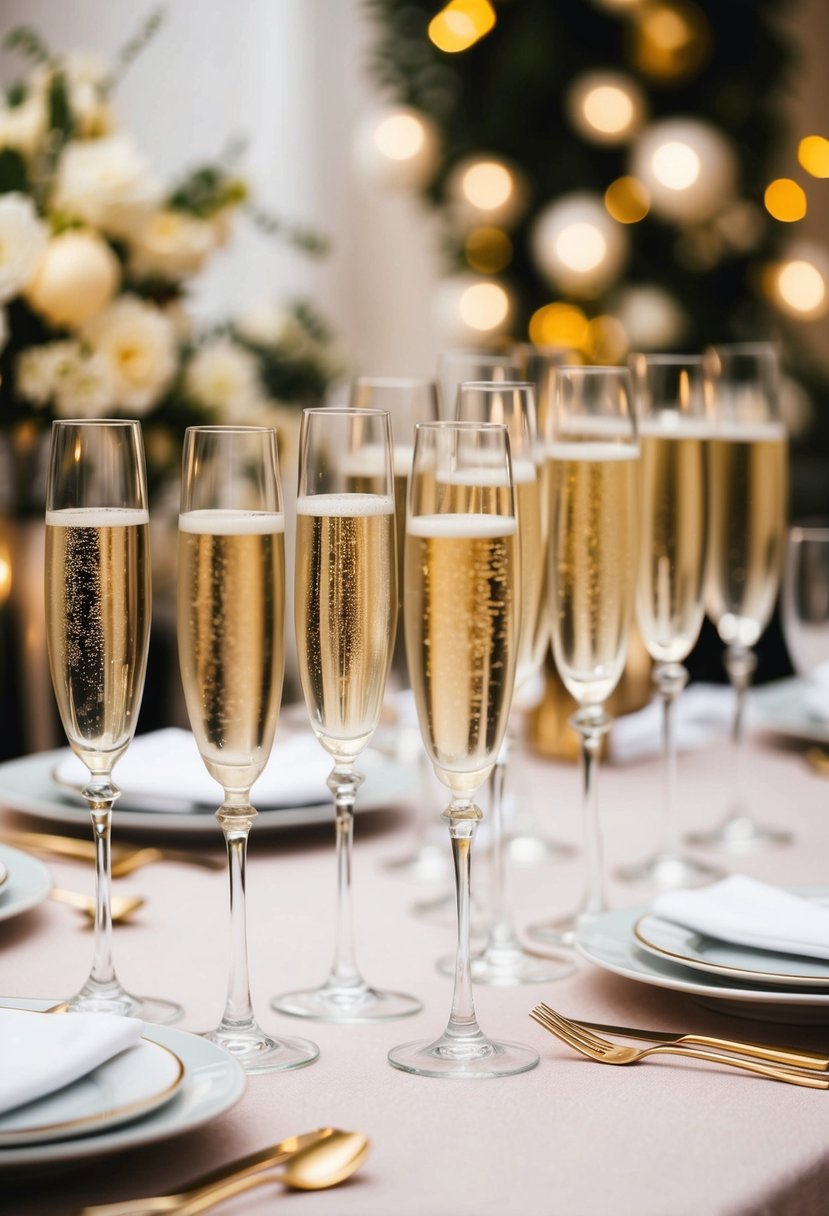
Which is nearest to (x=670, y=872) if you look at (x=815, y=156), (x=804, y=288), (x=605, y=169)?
(x=804, y=288)

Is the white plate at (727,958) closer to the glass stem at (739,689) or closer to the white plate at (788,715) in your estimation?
the glass stem at (739,689)

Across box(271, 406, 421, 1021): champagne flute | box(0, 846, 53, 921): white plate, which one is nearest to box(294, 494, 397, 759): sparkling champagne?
box(271, 406, 421, 1021): champagne flute

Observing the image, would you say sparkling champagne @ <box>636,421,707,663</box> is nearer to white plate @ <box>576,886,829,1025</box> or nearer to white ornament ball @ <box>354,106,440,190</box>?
white plate @ <box>576,886,829,1025</box>

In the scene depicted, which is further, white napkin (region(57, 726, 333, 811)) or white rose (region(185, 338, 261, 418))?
white rose (region(185, 338, 261, 418))

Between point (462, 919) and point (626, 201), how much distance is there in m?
3.54

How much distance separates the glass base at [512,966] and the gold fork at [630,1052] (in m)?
0.13

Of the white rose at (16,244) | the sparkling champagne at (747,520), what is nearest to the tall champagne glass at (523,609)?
the sparkling champagne at (747,520)

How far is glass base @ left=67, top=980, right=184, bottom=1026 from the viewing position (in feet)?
3.54

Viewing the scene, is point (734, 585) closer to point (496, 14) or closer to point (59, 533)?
point (59, 533)

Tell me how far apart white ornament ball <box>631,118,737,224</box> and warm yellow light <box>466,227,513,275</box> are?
51cm

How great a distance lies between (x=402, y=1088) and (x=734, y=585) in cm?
84

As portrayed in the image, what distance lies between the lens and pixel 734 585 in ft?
5.49

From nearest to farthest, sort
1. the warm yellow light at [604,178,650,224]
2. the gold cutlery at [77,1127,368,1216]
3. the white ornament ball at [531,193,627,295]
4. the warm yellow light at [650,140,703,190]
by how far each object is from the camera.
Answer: the gold cutlery at [77,1127,368,1216] → the warm yellow light at [650,140,703,190] → the white ornament ball at [531,193,627,295] → the warm yellow light at [604,178,650,224]


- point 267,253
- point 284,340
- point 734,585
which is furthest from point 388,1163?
point 267,253
